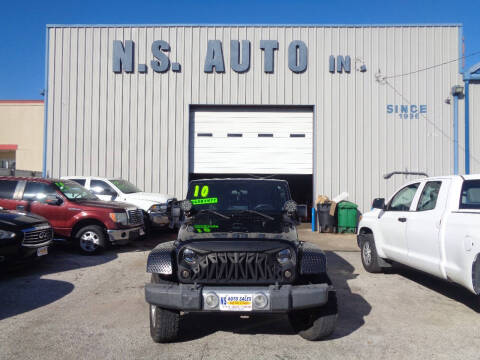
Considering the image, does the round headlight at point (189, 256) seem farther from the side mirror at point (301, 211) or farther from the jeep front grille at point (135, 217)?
the jeep front grille at point (135, 217)

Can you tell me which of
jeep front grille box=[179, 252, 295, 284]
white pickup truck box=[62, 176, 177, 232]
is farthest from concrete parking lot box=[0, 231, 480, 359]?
white pickup truck box=[62, 176, 177, 232]

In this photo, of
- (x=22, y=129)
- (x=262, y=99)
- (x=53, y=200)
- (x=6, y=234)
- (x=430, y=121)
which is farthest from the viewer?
(x=22, y=129)

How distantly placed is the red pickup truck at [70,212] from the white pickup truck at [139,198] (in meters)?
2.08

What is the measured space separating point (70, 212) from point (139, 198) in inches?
111

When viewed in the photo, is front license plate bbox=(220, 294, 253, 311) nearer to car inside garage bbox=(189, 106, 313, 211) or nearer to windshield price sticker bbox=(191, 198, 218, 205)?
windshield price sticker bbox=(191, 198, 218, 205)

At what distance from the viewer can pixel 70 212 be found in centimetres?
857

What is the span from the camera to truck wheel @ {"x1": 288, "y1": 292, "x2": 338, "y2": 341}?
380 cm

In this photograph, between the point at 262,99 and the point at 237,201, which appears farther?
the point at 262,99

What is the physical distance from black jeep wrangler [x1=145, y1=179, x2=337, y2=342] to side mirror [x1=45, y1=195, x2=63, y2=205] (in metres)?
5.26

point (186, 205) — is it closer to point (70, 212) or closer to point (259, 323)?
point (259, 323)

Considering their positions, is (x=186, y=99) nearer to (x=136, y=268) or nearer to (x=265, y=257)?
(x=136, y=268)

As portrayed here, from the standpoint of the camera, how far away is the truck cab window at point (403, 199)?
6150mm

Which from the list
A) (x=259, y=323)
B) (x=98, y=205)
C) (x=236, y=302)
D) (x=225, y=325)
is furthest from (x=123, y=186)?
(x=236, y=302)

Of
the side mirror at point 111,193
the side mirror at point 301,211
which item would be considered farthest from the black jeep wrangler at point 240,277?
the side mirror at point 111,193
